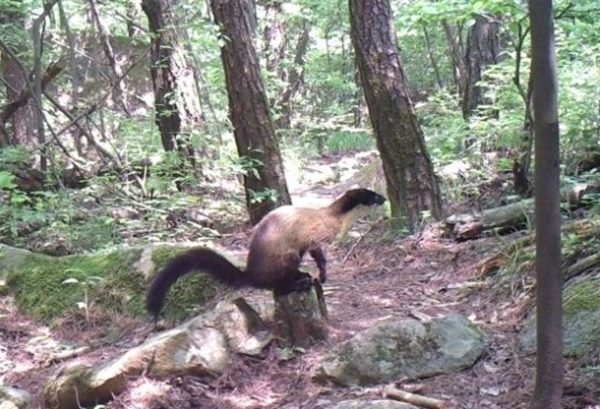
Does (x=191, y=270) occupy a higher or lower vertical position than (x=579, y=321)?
higher

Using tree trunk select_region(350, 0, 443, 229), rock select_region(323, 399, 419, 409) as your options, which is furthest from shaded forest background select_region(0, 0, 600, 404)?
rock select_region(323, 399, 419, 409)

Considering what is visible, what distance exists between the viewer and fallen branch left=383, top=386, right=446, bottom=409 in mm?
3352

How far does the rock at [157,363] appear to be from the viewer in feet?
12.9

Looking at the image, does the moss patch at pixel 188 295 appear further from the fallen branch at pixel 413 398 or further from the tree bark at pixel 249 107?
the tree bark at pixel 249 107

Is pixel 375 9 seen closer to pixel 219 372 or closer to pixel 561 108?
pixel 561 108

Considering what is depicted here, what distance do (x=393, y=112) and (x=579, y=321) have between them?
362cm

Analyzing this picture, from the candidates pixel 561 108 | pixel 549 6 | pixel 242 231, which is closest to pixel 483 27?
pixel 561 108

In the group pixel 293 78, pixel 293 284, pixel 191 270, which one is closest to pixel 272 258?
pixel 293 284

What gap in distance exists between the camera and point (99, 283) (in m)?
5.43

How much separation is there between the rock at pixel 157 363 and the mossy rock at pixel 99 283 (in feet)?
2.80

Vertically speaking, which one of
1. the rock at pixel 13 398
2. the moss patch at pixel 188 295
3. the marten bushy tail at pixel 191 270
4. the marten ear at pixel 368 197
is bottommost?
the rock at pixel 13 398

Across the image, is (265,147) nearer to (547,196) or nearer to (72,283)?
(72,283)

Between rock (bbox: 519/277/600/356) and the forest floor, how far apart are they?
9 cm

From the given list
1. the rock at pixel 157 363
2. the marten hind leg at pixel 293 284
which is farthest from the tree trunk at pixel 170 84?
the rock at pixel 157 363
